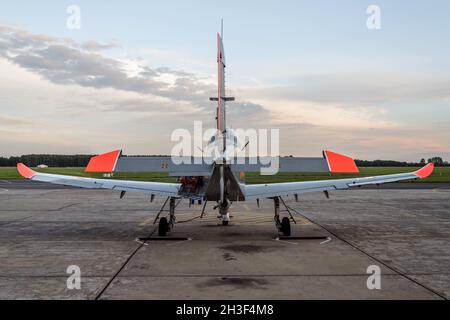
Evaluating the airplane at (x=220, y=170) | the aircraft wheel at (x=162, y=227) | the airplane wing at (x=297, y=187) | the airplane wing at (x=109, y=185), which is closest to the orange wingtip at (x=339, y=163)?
the airplane at (x=220, y=170)

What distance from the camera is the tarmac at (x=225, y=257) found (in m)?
9.16

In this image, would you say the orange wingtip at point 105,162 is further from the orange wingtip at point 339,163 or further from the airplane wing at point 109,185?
the orange wingtip at point 339,163

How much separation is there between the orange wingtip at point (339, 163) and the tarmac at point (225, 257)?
105 inches

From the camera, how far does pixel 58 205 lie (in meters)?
29.5

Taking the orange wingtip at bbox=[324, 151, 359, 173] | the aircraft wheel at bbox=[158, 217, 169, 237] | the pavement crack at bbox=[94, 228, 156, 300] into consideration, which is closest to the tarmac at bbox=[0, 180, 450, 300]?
the pavement crack at bbox=[94, 228, 156, 300]

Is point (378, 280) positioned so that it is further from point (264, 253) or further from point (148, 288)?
point (148, 288)

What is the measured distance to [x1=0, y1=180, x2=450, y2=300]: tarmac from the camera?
916 cm

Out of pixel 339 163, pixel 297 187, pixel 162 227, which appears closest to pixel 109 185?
pixel 162 227

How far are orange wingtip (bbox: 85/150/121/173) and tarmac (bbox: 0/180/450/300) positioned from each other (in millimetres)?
2688

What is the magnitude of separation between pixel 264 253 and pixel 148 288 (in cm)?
497

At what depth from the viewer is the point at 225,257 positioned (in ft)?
41.5

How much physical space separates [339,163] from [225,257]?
14.6 ft

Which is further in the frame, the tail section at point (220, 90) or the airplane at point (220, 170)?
the tail section at point (220, 90)
